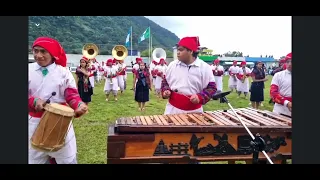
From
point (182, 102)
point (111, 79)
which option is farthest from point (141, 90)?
point (182, 102)

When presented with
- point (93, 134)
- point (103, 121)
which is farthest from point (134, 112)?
point (93, 134)

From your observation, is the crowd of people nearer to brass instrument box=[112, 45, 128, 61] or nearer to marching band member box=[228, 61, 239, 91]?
brass instrument box=[112, 45, 128, 61]

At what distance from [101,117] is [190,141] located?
4.29m

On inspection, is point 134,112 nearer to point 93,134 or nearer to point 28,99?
point 93,134

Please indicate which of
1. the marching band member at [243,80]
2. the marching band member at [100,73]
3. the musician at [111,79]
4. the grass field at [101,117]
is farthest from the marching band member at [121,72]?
the marching band member at [243,80]

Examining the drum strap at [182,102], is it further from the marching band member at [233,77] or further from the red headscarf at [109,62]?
the marching band member at [233,77]

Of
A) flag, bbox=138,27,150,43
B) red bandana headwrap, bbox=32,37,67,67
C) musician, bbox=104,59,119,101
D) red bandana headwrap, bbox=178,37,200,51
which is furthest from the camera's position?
flag, bbox=138,27,150,43

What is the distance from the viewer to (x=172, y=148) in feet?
9.16

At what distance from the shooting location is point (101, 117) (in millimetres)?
6828

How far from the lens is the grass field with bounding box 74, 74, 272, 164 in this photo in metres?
4.43

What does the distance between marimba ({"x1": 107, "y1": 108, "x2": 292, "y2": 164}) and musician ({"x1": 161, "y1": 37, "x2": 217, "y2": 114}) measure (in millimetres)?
799

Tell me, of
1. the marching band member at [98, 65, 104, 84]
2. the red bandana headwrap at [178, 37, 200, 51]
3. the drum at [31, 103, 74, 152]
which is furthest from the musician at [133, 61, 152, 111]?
the drum at [31, 103, 74, 152]

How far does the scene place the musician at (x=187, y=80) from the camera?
3.75 meters
